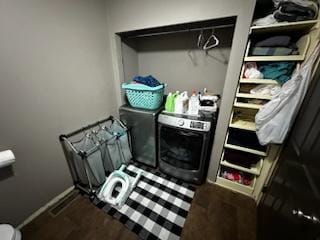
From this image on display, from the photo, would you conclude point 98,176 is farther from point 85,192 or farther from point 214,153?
point 214,153

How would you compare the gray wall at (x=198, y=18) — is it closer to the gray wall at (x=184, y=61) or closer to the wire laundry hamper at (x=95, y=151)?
the gray wall at (x=184, y=61)

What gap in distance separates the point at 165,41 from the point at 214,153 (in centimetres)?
152

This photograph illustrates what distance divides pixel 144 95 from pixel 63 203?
4.79 feet

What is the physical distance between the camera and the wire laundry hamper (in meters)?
1.44

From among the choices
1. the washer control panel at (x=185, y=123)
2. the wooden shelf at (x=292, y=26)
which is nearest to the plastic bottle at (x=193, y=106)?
the washer control panel at (x=185, y=123)

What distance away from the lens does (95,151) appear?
1470mm

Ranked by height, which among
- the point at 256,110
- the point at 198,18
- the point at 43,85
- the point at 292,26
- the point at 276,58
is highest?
the point at 198,18

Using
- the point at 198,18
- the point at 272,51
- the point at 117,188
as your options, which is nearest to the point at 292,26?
the point at 272,51

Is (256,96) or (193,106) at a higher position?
(256,96)

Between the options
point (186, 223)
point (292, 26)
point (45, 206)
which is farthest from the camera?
point (45, 206)

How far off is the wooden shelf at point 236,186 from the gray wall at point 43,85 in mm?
1737

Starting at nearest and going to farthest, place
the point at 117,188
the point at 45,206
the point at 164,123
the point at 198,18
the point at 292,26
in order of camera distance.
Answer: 1. the point at 292,26
2. the point at 198,18
3. the point at 45,206
4. the point at 164,123
5. the point at 117,188

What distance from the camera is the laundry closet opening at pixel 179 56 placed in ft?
5.14

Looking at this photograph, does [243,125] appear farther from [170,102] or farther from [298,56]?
[170,102]
